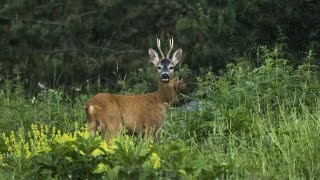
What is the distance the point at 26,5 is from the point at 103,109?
13.1 m

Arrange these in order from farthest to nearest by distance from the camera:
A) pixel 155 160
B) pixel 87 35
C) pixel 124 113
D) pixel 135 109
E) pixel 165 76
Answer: pixel 87 35
pixel 165 76
pixel 135 109
pixel 124 113
pixel 155 160

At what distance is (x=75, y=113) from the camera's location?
11.7 metres

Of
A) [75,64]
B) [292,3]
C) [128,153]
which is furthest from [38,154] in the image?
[75,64]

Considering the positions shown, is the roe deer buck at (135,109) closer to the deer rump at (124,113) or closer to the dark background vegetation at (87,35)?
the deer rump at (124,113)

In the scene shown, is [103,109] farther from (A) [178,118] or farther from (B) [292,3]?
(B) [292,3]

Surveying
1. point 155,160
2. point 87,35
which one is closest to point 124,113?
point 155,160

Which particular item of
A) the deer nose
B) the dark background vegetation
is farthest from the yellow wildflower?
the dark background vegetation

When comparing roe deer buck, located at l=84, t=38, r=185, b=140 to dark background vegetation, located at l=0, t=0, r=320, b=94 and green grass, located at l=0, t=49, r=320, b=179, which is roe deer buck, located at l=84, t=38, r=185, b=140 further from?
dark background vegetation, located at l=0, t=0, r=320, b=94

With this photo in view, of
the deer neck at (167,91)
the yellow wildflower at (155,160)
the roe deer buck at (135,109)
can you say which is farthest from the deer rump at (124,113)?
the yellow wildflower at (155,160)

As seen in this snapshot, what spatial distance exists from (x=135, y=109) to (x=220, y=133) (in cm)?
195

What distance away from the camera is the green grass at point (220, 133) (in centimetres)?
736

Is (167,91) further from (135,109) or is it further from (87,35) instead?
(87,35)

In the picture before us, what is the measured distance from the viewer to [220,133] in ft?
29.8

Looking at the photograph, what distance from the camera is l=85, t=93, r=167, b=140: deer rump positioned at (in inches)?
407
